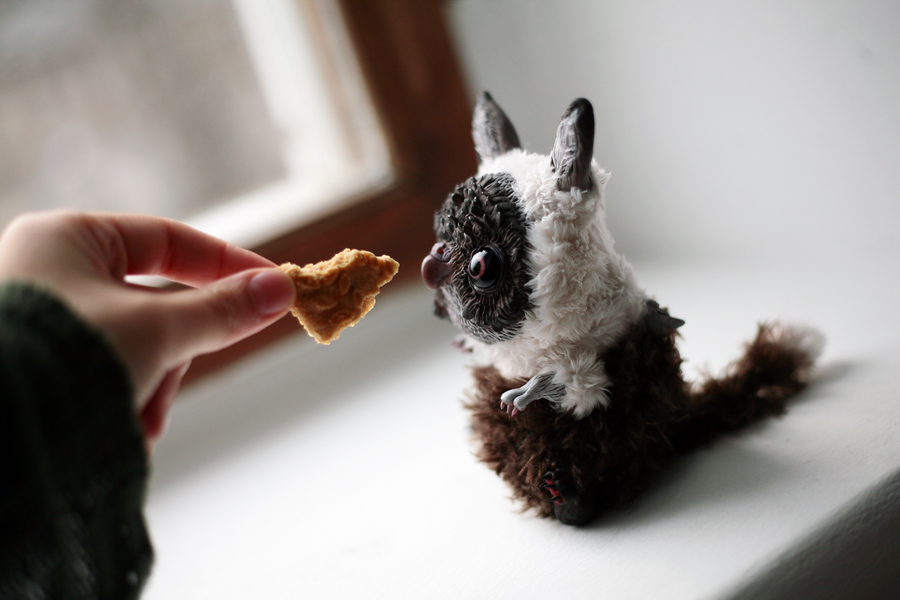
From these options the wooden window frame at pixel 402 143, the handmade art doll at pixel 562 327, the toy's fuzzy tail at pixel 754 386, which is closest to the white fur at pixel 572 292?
the handmade art doll at pixel 562 327

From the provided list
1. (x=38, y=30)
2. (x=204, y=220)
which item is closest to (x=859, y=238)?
(x=204, y=220)

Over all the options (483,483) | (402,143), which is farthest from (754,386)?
(402,143)

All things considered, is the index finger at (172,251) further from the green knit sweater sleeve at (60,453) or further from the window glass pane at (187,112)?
the window glass pane at (187,112)

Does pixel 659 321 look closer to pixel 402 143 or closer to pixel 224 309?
pixel 224 309

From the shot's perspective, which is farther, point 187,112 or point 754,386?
point 187,112

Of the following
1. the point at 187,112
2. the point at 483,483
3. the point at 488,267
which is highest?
the point at 187,112

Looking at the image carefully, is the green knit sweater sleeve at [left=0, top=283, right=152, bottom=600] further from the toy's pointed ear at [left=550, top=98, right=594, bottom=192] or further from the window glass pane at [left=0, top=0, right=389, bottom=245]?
the window glass pane at [left=0, top=0, right=389, bottom=245]

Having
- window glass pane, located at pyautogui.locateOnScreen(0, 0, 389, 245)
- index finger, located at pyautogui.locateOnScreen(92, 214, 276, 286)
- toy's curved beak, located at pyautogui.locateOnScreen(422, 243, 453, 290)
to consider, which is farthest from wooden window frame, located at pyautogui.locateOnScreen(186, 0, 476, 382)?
toy's curved beak, located at pyautogui.locateOnScreen(422, 243, 453, 290)
